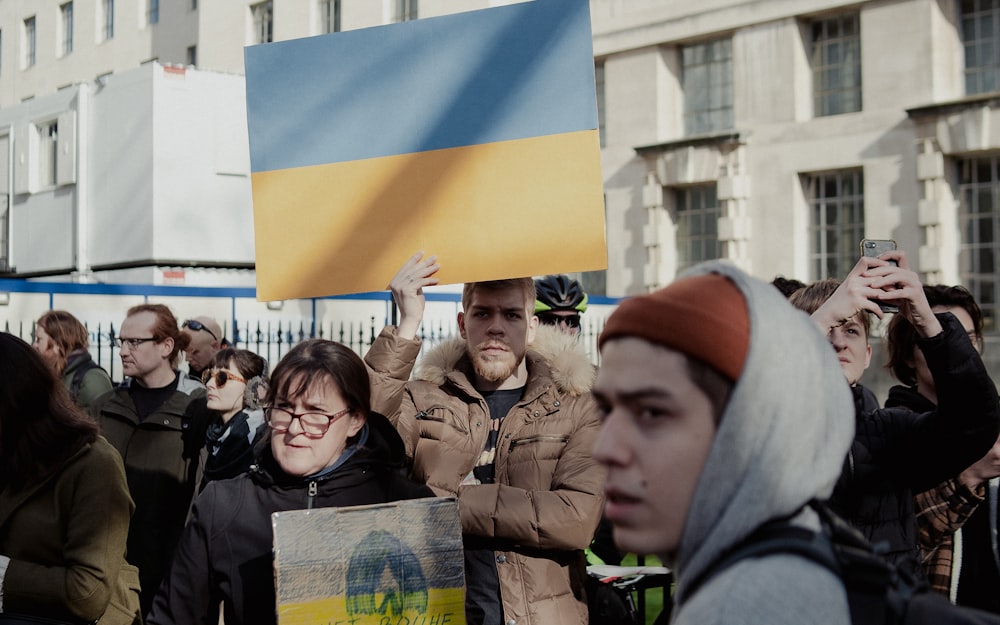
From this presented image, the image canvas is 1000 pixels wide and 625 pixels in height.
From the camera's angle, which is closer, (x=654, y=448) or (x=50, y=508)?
(x=654, y=448)

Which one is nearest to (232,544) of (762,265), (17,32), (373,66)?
(373,66)

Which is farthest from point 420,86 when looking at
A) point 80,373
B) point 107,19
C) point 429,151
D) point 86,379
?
point 107,19

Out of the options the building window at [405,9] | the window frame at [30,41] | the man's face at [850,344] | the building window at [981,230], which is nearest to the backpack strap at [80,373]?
the man's face at [850,344]

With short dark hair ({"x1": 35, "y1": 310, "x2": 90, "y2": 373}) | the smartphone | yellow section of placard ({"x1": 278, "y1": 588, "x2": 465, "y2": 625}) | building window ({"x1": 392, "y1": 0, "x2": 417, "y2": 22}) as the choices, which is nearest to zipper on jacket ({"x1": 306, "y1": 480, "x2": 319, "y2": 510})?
yellow section of placard ({"x1": 278, "y1": 588, "x2": 465, "y2": 625})

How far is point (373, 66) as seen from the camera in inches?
148

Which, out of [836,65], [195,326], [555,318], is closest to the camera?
[555,318]

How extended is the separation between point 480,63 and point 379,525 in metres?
1.71

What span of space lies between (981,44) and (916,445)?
→ 678 inches

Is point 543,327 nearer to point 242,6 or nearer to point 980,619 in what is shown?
point 980,619

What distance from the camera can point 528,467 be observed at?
3.37 meters

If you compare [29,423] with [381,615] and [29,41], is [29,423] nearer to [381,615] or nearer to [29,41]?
[381,615]

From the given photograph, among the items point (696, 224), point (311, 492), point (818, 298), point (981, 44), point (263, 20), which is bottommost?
point (311, 492)

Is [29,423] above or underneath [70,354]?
underneath

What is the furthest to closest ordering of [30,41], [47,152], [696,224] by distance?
1. [30,41]
2. [696,224]
3. [47,152]
